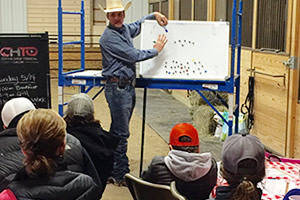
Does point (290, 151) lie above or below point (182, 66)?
below

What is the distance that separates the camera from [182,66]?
16.7ft

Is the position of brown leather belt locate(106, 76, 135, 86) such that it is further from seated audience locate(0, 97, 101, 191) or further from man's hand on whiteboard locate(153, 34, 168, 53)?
seated audience locate(0, 97, 101, 191)

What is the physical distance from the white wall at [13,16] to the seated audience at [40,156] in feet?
38.9

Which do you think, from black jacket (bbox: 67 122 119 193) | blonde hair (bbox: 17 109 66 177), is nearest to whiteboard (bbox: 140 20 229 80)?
black jacket (bbox: 67 122 119 193)

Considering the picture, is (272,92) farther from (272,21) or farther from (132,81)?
(132,81)

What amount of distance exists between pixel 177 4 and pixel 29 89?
227 inches

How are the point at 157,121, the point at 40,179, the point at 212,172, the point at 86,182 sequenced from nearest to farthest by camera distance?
the point at 40,179, the point at 86,182, the point at 212,172, the point at 157,121

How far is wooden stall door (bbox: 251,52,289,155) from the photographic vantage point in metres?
5.32

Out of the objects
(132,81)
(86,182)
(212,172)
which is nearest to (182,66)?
(132,81)

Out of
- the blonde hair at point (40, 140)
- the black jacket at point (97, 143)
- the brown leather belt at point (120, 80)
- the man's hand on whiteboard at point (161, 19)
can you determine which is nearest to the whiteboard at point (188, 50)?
the man's hand on whiteboard at point (161, 19)

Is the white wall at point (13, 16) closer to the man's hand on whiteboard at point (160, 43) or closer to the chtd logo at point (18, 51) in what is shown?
the chtd logo at point (18, 51)

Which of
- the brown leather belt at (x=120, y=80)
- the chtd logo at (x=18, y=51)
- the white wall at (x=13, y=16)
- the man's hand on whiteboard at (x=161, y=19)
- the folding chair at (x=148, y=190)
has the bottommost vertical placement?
the folding chair at (x=148, y=190)

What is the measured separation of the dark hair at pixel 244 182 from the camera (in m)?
A: 1.95

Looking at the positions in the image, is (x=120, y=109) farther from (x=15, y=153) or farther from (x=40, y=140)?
(x=40, y=140)
